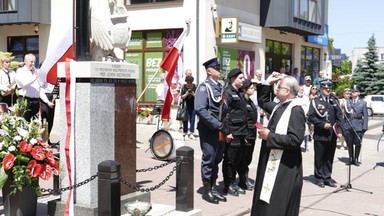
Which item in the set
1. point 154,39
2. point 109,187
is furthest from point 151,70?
point 109,187

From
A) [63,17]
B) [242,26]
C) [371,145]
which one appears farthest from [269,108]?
[63,17]

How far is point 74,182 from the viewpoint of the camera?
248 inches

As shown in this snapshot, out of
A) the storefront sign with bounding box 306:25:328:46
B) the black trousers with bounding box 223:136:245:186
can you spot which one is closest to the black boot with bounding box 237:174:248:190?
the black trousers with bounding box 223:136:245:186

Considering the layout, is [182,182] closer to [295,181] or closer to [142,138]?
[295,181]

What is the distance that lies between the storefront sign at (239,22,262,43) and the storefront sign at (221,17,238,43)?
46.0 inches

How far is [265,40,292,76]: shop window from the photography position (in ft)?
82.9

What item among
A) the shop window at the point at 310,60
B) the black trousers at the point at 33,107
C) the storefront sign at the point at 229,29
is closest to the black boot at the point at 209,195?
the black trousers at the point at 33,107

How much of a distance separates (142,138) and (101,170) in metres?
10.2

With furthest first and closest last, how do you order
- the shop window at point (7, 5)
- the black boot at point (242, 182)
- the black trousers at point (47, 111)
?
the shop window at point (7, 5) → the black trousers at point (47, 111) → the black boot at point (242, 182)

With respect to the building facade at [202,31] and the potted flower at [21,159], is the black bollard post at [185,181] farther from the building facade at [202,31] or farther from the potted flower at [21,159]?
the building facade at [202,31]

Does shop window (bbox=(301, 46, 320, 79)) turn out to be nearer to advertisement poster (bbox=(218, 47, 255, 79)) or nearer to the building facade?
the building facade

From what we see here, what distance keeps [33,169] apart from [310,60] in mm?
26854

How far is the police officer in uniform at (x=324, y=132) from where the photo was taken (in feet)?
32.8

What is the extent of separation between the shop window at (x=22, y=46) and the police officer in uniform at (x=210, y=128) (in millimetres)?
16212
